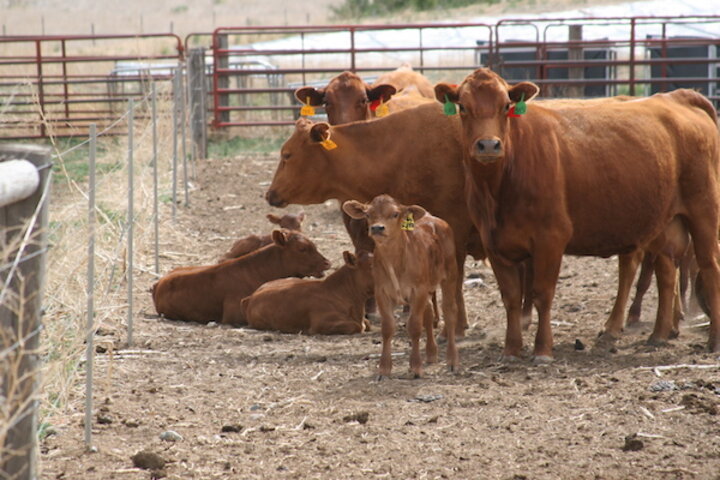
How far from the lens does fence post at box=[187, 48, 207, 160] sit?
60.4 feet

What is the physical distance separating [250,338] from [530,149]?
2626 millimetres

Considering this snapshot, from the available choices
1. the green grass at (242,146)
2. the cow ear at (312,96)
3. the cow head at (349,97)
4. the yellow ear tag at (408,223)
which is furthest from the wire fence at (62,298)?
the green grass at (242,146)

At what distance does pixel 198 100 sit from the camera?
18844 millimetres

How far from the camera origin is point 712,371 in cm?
653

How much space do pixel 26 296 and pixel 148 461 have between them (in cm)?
148

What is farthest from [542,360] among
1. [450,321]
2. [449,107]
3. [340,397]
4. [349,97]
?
[349,97]

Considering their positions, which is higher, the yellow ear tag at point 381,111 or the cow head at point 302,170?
the yellow ear tag at point 381,111

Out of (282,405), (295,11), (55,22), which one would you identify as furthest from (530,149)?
(295,11)

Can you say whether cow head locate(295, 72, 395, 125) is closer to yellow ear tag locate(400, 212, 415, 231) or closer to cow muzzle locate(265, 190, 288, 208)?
cow muzzle locate(265, 190, 288, 208)

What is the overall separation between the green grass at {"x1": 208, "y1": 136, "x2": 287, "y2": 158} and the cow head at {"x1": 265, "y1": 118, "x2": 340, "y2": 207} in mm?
10782

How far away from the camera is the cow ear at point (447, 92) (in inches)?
280

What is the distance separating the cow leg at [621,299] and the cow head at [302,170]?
2365 millimetres

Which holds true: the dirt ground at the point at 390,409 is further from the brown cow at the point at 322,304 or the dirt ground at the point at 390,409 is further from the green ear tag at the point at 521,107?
the green ear tag at the point at 521,107

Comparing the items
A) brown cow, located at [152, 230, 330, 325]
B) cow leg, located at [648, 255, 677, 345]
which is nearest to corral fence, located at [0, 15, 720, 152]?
brown cow, located at [152, 230, 330, 325]
